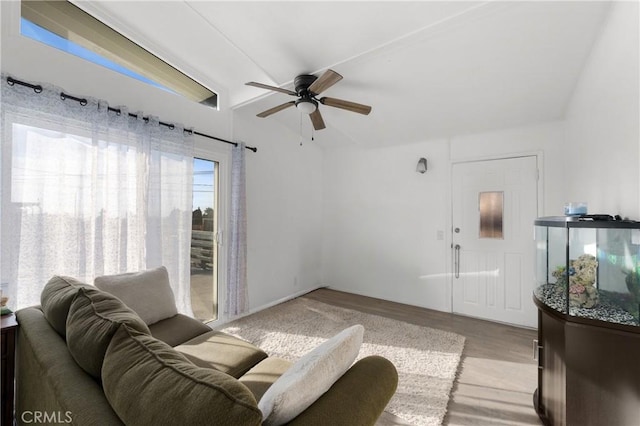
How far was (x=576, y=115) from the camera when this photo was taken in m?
2.50

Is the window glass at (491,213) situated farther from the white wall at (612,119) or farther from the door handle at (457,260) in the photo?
the white wall at (612,119)

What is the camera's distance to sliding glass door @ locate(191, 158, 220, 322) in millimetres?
2988

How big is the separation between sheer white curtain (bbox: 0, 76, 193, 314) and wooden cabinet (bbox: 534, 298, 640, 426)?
9.63ft

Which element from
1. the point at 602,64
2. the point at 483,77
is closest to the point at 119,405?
the point at 602,64

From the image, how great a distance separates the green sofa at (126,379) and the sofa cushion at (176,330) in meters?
0.44

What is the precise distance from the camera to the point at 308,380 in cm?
83

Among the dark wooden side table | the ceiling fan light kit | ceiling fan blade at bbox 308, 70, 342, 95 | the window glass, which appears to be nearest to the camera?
the dark wooden side table

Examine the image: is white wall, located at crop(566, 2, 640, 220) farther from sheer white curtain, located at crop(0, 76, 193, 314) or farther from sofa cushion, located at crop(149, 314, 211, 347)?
sheer white curtain, located at crop(0, 76, 193, 314)

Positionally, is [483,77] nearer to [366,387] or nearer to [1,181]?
[366,387]

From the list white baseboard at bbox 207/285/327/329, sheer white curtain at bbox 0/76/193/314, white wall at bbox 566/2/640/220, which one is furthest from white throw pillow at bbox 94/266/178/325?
white wall at bbox 566/2/640/220

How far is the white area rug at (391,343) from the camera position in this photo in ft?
6.27

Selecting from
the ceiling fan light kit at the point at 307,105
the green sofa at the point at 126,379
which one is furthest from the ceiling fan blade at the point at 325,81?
the green sofa at the point at 126,379

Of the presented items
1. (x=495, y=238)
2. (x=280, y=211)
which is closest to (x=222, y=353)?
(x=280, y=211)

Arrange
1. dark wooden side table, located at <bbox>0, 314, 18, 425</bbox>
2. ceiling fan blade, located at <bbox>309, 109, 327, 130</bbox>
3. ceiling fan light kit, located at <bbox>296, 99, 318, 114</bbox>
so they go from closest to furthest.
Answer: dark wooden side table, located at <bbox>0, 314, 18, 425</bbox>, ceiling fan light kit, located at <bbox>296, 99, 318, 114</bbox>, ceiling fan blade, located at <bbox>309, 109, 327, 130</bbox>
